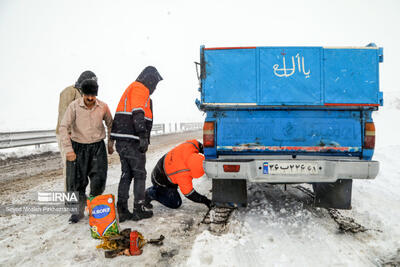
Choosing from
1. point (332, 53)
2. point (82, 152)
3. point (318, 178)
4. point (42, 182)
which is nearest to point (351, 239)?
point (318, 178)

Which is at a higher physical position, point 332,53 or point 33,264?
point 332,53

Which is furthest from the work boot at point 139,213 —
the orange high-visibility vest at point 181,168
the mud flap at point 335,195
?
the mud flap at point 335,195

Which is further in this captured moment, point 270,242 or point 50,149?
point 50,149

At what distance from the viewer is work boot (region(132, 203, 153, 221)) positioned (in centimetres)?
317

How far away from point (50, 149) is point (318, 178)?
418 inches

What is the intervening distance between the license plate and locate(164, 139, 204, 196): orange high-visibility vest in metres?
1.05

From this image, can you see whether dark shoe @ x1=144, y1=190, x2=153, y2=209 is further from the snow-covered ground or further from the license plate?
the license plate

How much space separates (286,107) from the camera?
304cm

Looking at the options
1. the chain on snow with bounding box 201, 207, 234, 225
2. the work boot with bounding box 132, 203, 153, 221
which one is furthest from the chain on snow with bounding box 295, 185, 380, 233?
the work boot with bounding box 132, 203, 153, 221

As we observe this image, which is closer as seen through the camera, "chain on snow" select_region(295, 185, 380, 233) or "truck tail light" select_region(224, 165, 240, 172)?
"chain on snow" select_region(295, 185, 380, 233)

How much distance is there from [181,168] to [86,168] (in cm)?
131

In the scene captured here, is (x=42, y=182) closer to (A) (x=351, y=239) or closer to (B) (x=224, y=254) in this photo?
(B) (x=224, y=254)

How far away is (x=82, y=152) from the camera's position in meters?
3.24

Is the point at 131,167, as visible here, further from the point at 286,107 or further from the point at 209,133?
the point at 286,107
